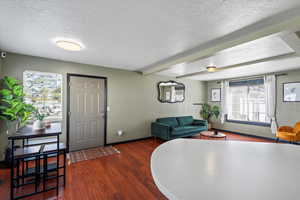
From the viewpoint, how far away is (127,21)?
1.75 metres

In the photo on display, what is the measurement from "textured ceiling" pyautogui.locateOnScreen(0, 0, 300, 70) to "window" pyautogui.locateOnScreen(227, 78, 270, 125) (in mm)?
4047

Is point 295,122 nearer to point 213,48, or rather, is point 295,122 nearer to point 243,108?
point 243,108

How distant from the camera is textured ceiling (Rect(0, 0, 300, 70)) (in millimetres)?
1450

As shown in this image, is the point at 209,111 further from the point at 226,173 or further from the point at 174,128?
the point at 226,173

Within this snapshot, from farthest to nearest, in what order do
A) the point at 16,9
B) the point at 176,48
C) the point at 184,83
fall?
the point at 184,83, the point at 176,48, the point at 16,9

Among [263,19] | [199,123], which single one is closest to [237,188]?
[263,19]

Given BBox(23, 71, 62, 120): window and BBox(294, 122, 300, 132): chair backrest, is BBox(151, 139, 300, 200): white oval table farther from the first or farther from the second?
BBox(294, 122, 300, 132): chair backrest

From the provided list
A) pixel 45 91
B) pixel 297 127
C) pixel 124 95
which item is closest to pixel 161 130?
pixel 124 95

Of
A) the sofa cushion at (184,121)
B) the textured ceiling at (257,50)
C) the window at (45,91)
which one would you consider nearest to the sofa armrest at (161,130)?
the sofa cushion at (184,121)

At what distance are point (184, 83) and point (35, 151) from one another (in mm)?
5278

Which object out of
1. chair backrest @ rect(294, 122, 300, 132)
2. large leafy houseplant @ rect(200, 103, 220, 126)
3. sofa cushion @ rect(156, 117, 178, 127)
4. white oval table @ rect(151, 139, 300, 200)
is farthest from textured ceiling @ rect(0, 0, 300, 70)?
large leafy houseplant @ rect(200, 103, 220, 126)

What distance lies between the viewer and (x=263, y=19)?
1.66m

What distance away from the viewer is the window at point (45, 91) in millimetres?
3059

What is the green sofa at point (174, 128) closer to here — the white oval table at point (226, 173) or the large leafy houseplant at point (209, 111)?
the large leafy houseplant at point (209, 111)
